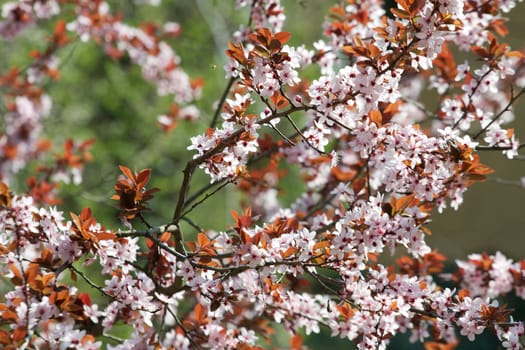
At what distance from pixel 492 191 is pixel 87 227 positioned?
4957mm

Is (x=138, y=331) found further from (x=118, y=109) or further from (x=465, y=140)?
(x=118, y=109)

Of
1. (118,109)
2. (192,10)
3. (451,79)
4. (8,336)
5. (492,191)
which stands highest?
(192,10)

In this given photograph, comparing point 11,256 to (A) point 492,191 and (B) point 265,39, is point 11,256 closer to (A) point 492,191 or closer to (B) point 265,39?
(B) point 265,39

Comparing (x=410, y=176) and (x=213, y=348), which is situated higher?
(x=410, y=176)

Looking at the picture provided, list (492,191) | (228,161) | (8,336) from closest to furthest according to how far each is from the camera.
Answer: (8,336), (228,161), (492,191)

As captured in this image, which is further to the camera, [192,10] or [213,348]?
[192,10]

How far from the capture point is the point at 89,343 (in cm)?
→ 167

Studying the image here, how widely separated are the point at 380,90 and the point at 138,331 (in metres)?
1.05

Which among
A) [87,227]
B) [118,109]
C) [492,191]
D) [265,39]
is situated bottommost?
[87,227]

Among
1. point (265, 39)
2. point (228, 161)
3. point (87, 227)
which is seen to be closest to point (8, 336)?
point (87, 227)

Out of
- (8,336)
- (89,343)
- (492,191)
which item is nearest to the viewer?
(8,336)

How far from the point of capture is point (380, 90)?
5.62 feet

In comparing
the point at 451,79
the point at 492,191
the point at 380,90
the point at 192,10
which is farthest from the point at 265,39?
the point at 192,10

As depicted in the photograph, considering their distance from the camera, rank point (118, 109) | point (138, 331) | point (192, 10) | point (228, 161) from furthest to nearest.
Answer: point (192, 10)
point (118, 109)
point (138, 331)
point (228, 161)
